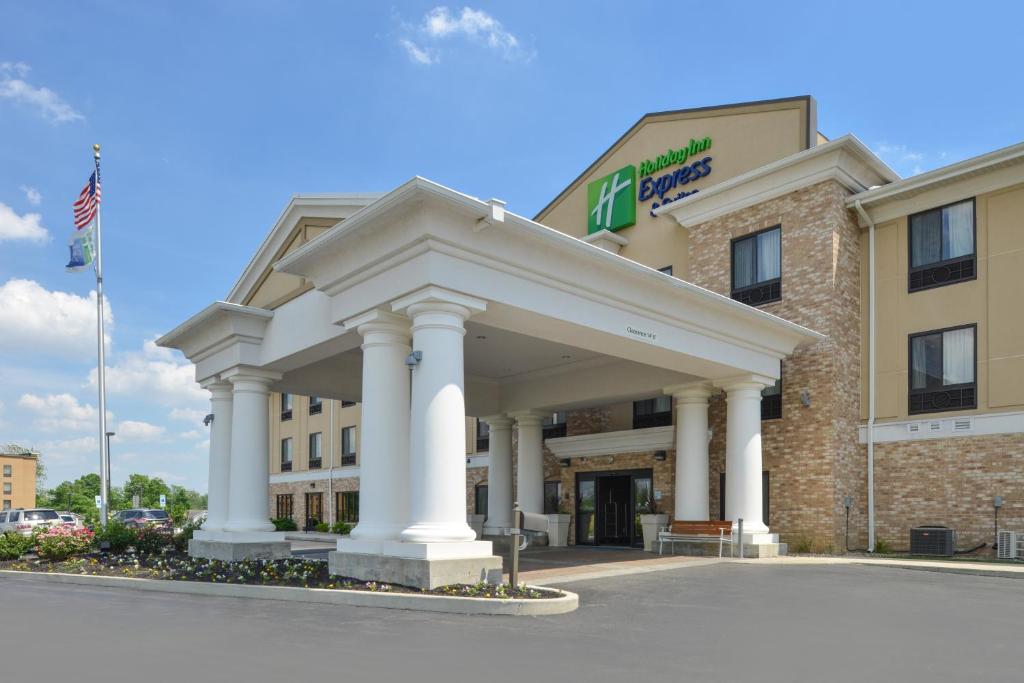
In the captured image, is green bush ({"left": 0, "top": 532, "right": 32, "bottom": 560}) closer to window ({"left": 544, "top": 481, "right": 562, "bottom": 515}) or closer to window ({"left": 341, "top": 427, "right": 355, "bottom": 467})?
window ({"left": 544, "top": 481, "right": 562, "bottom": 515})

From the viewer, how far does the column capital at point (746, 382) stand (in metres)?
19.0

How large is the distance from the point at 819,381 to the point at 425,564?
40.1 feet

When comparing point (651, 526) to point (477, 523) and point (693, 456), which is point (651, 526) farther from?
point (477, 523)

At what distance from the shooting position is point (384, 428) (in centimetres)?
1326

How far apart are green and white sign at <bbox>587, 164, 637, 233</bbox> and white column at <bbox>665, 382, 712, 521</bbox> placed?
7283mm

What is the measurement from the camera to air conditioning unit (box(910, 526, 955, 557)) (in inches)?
722

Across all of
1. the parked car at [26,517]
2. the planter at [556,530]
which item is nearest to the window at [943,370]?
the planter at [556,530]

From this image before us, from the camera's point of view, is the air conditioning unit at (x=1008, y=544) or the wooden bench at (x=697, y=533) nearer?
the air conditioning unit at (x=1008, y=544)

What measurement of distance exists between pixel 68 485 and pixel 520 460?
106903 millimetres

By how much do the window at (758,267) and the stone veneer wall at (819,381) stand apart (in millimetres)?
310

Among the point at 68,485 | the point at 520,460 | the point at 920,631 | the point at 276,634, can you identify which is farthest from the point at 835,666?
the point at 68,485

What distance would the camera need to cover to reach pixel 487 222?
12.3 meters

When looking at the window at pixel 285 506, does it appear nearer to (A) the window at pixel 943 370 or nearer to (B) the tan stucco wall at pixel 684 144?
(B) the tan stucco wall at pixel 684 144

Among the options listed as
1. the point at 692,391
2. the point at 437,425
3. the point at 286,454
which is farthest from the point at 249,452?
the point at 286,454
